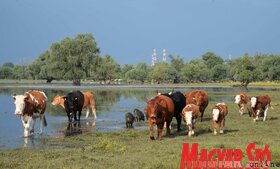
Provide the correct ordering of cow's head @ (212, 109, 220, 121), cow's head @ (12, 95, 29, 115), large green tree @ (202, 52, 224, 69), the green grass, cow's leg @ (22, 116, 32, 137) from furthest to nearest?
large green tree @ (202, 52, 224, 69) < cow's head @ (212, 109, 220, 121) < cow's leg @ (22, 116, 32, 137) < cow's head @ (12, 95, 29, 115) < the green grass

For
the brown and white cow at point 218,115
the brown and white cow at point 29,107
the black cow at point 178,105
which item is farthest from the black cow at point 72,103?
the brown and white cow at point 218,115

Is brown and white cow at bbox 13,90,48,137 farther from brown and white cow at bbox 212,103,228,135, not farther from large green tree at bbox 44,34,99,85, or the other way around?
large green tree at bbox 44,34,99,85

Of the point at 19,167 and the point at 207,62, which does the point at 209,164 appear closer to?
the point at 19,167

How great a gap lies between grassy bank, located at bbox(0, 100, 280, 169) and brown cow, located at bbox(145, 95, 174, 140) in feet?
2.12

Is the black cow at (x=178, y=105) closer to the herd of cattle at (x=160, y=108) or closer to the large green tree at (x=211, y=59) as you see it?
the herd of cattle at (x=160, y=108)

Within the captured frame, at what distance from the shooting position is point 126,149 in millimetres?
15180

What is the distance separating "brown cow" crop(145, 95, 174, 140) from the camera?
1766 cm

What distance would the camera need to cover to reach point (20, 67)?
193375mm

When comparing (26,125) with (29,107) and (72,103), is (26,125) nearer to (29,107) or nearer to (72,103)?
(29,107)

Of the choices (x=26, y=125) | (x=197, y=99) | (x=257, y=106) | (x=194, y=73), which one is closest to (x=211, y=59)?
(x=194, y=73)

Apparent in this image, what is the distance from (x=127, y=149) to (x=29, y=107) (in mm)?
6625

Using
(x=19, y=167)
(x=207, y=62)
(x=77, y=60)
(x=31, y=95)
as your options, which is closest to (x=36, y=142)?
(x=31, y=95)

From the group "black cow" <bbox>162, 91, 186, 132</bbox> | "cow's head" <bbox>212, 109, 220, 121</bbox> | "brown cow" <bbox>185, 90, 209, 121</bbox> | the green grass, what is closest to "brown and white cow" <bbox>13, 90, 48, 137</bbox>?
the green grass

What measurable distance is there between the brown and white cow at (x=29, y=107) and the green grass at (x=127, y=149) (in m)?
1.47
